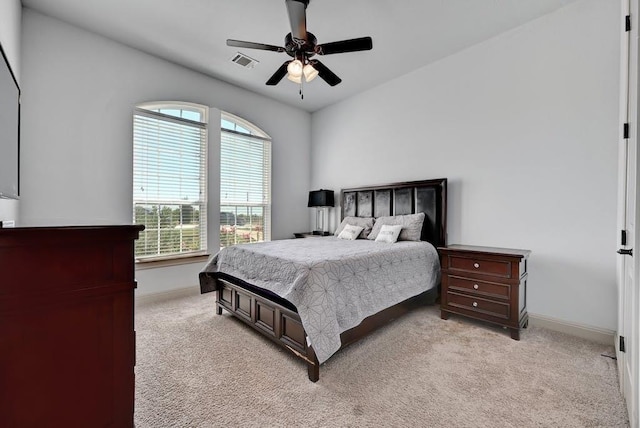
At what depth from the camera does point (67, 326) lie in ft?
3.30

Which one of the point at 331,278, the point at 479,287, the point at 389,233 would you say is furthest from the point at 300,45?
the point at 479,287

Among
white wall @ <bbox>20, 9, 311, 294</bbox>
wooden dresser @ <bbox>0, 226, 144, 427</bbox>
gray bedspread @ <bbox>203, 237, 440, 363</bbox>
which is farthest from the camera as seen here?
white wall @ <bbox>20, 9, 311, 294</bbox>

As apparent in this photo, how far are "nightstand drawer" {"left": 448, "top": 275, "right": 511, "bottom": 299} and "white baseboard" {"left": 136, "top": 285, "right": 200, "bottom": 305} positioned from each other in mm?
3310

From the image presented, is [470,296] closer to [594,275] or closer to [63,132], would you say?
[594,275]

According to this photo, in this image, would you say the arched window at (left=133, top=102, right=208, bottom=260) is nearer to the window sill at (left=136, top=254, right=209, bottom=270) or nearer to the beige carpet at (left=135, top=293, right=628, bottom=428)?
the window sill at (left=136, top=254, right=209, bottom=270)

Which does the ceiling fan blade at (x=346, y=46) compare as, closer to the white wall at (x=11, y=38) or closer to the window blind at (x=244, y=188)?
the white wall at (x=11, y=38)

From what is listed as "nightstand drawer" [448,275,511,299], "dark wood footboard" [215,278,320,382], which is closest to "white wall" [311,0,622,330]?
"nightstand drawer" [448,275,511,299]

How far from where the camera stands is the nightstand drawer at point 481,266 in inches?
102

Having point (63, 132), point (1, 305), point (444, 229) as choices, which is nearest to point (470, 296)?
point (444, 229)

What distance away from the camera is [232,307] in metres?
2.85

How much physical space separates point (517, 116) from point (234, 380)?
12.1ft

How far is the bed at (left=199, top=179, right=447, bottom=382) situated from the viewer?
1.97 meters

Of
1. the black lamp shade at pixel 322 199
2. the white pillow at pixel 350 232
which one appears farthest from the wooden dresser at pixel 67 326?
the black lamp shade at pixel 322 199

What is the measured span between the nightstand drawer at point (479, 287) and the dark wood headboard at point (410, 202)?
0.67 metres
